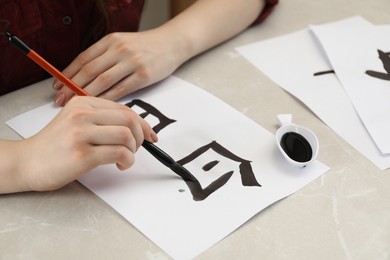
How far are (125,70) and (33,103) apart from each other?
14cm

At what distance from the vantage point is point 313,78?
2.40 ft

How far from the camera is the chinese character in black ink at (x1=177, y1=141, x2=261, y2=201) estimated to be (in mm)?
533

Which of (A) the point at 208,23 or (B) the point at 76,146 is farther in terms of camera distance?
(A) the point at 208,23

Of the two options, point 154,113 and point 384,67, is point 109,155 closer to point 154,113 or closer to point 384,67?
point 154,113

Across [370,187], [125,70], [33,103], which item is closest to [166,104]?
[125,70]

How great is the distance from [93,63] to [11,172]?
213mm

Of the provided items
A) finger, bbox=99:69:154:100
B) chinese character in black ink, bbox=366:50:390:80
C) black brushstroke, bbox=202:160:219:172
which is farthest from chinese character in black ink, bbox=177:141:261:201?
chinese character in black ink, bbox=366:50:390:80

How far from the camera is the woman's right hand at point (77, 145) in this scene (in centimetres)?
50

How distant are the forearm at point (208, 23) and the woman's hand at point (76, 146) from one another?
251mm

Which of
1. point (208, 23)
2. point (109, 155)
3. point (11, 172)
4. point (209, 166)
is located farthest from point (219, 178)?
point (208, 23)

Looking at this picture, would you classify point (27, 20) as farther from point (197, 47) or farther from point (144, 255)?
point (144, 255)

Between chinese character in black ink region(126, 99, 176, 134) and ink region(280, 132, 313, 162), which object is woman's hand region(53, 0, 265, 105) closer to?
chinese character in black ink region(126, 99, 176, 134)

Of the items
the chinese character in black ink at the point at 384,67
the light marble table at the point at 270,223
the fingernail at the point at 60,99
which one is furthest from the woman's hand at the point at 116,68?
the chinese character in black ink at the point at 384,67

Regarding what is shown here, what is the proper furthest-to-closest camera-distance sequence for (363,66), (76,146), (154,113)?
(363,66) → (154,113) → (76,146)
